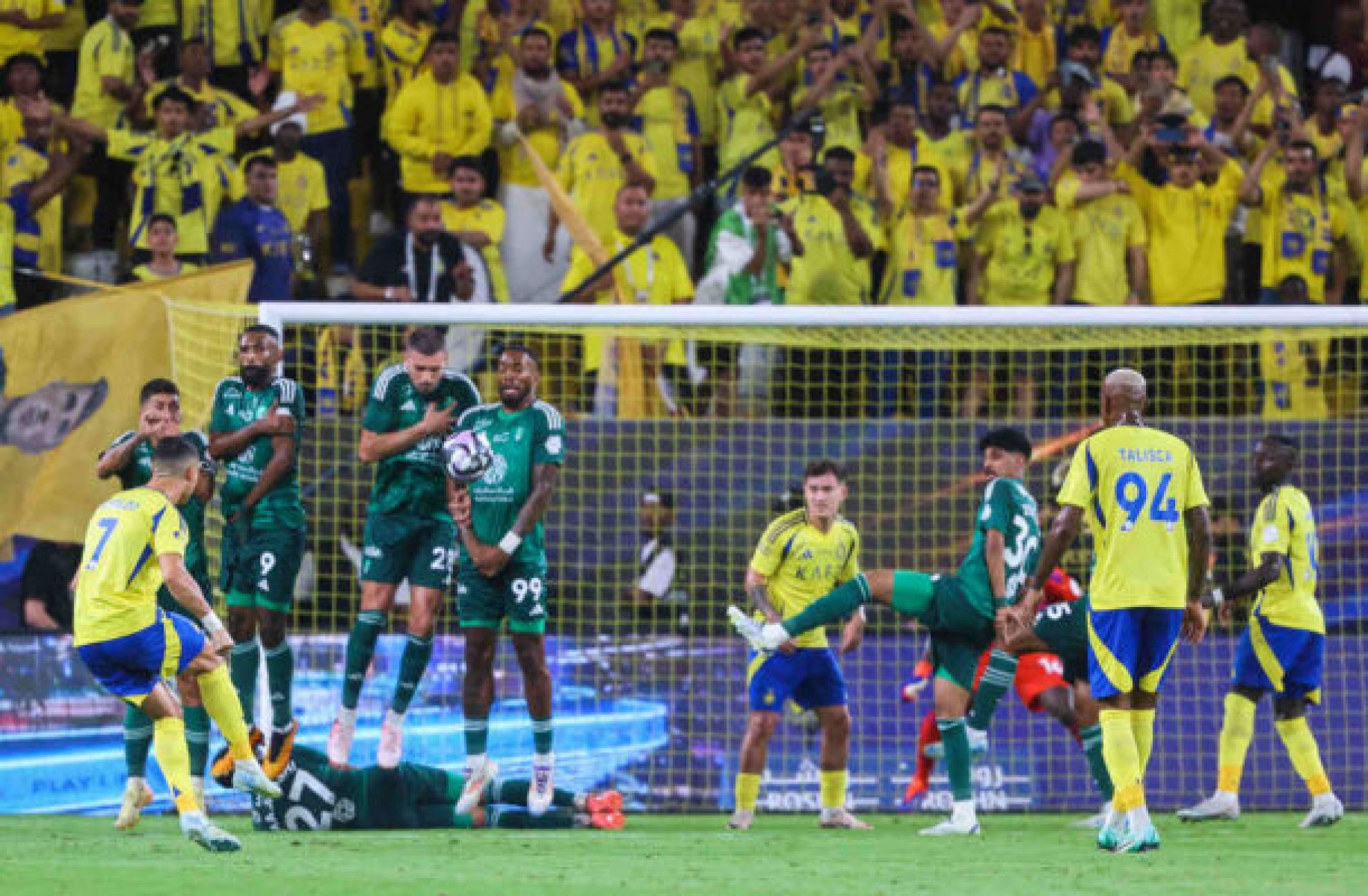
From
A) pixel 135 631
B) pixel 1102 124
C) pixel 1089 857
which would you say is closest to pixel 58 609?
pixel 135 631

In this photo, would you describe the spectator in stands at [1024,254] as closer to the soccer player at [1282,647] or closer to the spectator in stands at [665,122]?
the spectator in stands at [665,122]

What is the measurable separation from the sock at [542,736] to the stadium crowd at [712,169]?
357 cm

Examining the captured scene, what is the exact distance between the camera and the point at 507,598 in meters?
11.6

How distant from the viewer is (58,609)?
13.7 m

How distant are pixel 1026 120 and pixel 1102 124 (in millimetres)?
623

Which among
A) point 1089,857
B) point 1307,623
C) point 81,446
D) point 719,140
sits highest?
point 719,140

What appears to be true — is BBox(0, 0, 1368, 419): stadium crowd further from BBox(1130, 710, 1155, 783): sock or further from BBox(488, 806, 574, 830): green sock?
BBox(1130, 710, 1155, 783): sock

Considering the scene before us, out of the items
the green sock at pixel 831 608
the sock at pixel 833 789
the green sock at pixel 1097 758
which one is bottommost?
the sock at pixel 833 789

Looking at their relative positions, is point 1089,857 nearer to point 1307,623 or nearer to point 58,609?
point 1307,623

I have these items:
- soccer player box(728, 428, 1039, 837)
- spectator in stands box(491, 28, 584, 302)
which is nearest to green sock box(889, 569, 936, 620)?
soccer player box(728, 428, 1039, 837)

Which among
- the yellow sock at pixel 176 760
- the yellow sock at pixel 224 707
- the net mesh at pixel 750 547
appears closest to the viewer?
the yellow sock at pixel 176 760

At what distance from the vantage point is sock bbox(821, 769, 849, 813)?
12.0 meters

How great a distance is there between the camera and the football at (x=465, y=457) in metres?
11.4

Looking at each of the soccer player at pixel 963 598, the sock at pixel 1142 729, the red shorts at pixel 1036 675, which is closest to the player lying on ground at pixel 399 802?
the soccer player at pixel 963 598
